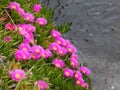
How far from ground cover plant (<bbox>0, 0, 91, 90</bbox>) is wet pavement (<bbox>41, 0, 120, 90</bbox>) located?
0.87 m

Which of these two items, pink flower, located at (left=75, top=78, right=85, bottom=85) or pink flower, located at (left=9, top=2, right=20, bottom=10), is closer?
pink flower, located at (left=75, top=78, right=85, bottom=85)

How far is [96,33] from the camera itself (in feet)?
22.7

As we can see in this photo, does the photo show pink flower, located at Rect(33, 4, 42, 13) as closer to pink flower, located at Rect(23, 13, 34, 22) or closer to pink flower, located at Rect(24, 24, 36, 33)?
pink flower, located at Rect(23, 13, 34, 22)

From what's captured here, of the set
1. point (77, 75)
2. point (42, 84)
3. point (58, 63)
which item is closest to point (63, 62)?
point (58, 63)

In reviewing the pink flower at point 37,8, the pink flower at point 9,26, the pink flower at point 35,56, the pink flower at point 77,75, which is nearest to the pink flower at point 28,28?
the pink flower at point 9,26

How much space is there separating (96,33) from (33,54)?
2542 mm

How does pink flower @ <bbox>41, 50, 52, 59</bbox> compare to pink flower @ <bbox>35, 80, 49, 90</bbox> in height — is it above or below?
above

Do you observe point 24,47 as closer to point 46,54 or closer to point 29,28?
point 46,54

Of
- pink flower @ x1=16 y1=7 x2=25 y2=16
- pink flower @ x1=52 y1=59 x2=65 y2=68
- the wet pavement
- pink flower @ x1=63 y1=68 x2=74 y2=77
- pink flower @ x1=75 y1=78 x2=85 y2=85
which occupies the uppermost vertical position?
pink flower @ x1=16 y1=7 x2=25 y2=16

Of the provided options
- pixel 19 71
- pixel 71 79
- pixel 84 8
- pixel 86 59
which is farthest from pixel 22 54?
pixel 84 8

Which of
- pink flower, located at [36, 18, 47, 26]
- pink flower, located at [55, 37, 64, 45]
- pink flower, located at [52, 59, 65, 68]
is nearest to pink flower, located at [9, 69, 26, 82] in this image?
pink flower, located at [52, 59, 65, 68]

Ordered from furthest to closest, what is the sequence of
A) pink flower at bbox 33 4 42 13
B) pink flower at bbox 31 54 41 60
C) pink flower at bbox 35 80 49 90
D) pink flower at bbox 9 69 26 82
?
pink flower at bbox 33 4 42 13, pink flower at bbox 31 54 41 60, pink flower at bbox 35 80 49 90, pink flower at bbox 9 69 26 82

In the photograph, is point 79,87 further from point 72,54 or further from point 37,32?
point 37,32

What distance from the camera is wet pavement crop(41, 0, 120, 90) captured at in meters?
5.89
